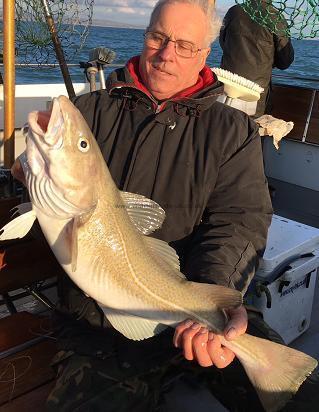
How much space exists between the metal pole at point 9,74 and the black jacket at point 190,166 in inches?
27.4

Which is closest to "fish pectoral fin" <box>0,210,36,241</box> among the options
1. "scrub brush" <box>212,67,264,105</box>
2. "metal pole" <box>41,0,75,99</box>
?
"metal pole" <box>41,0,75,99</box>

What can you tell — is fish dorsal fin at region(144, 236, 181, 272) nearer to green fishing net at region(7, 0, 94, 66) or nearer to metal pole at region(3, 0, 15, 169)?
metal pole at region(3, 0, 15, 169)

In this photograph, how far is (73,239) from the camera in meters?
2.15

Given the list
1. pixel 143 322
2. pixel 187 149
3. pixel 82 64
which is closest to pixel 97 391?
pixel 143 322

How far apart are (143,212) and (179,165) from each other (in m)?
0.45

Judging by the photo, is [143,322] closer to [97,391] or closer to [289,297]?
[97,391]

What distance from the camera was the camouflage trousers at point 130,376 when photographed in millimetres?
2346

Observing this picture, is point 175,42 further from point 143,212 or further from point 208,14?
point 143,212

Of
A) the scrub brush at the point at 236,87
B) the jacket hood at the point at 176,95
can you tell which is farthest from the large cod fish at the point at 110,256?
the scrub brush at the point at 236,87

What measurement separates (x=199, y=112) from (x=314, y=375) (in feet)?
5.20

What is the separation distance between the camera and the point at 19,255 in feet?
10.1

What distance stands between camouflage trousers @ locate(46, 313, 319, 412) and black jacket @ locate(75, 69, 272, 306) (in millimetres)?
489

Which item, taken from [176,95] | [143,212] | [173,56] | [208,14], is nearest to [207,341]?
[143,212]

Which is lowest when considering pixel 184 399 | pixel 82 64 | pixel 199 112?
pixel 184 399
